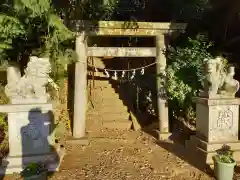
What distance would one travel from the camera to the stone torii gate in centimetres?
768

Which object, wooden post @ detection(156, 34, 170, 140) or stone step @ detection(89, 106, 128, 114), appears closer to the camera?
wooden post @ detection(156, 34, 170, 140)

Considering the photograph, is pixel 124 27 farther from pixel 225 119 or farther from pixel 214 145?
pixel 214 145

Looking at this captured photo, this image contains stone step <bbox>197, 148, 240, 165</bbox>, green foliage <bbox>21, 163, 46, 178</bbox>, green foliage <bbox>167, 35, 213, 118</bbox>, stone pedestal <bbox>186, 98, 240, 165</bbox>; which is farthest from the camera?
green foliage <bbox>167, 35, 213, 118</bbox>

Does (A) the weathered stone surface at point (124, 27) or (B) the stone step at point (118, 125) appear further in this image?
(B) the stone step at point (118, 125)

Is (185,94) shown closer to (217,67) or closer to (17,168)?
(217,67)

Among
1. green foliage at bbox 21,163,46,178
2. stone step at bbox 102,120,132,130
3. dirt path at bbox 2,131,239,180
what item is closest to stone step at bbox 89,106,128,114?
stone step at bbox 102,120,132,130

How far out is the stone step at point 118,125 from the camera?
9.41 meters

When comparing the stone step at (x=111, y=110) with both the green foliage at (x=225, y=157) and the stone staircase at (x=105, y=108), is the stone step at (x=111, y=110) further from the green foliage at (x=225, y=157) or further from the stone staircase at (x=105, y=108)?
the green foliage at (x=225, y=157)

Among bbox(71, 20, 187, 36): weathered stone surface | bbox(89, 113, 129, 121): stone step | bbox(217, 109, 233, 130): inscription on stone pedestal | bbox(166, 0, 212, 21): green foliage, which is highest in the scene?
bbox(166, 0, 212, 21): green foliage

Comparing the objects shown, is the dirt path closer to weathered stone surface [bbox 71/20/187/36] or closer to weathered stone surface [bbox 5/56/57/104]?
weathered stone surface [bbox 5/56/57/104]

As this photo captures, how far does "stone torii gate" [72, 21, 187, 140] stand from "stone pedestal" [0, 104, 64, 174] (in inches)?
88.1

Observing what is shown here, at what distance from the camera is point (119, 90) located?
A: 11156 mm

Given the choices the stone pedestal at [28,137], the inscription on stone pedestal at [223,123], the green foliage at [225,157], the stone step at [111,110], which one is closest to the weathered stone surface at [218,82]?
the inscription on stone pedestal at [223,123]

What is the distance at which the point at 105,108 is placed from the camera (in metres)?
10.1
